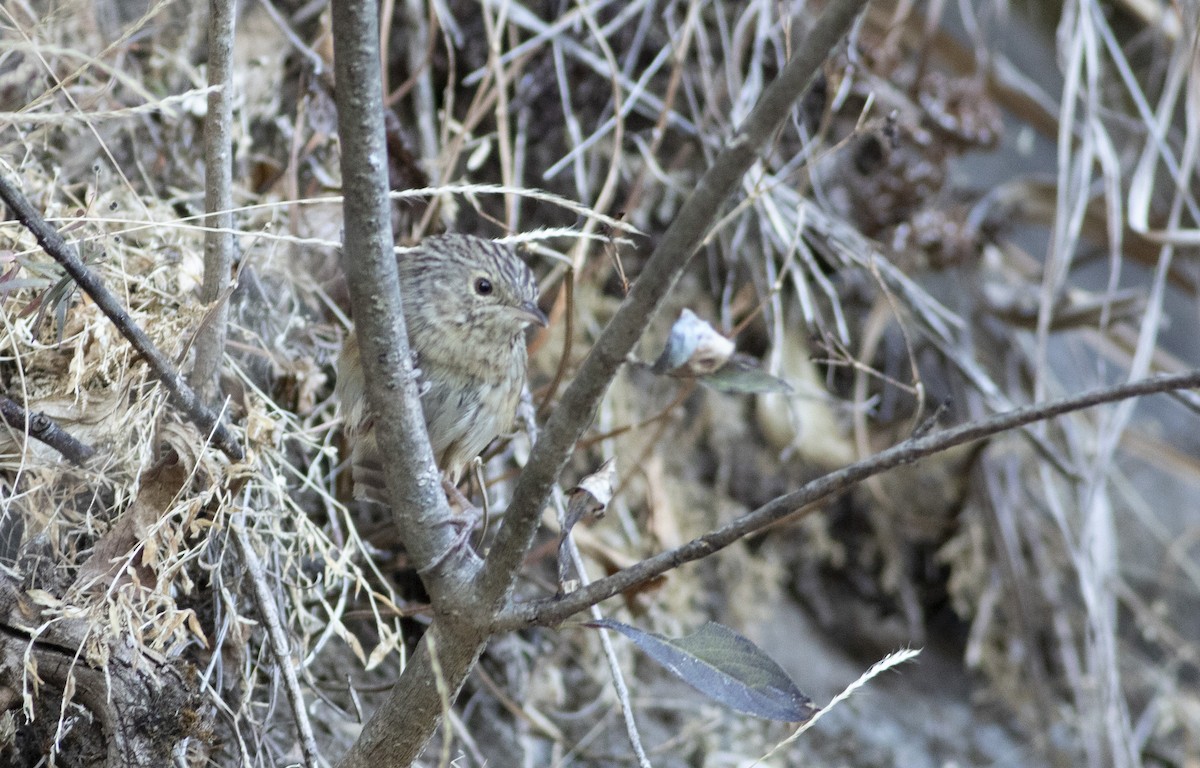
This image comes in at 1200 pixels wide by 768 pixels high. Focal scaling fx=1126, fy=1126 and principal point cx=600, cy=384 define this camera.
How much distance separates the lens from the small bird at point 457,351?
2316mm

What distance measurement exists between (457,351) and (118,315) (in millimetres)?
837

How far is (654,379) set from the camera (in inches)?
150

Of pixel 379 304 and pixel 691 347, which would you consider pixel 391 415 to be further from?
pixel 691 347

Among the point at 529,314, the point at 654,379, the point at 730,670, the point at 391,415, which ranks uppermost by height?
the point at 391,415

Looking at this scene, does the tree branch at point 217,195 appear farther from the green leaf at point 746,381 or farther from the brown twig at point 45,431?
the green leaf at point 746,381

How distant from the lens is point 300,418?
101 inches

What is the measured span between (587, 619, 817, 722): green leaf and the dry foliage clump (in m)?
0.61

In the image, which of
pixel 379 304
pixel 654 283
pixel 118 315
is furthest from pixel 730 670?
pixel 118 315

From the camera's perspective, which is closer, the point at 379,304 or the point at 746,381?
the point at 379,304

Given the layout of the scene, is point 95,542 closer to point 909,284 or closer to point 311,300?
Answer: point 311,300

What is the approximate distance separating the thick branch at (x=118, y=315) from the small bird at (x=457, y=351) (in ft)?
1.22

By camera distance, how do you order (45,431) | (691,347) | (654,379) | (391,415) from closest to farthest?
(691,347), (391,415), (45,431), (654,379)

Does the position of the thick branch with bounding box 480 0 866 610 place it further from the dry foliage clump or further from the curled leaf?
the dry foliage clump

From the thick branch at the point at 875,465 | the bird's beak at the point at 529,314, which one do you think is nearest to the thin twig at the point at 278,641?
the thick branch at the point at 875,465
